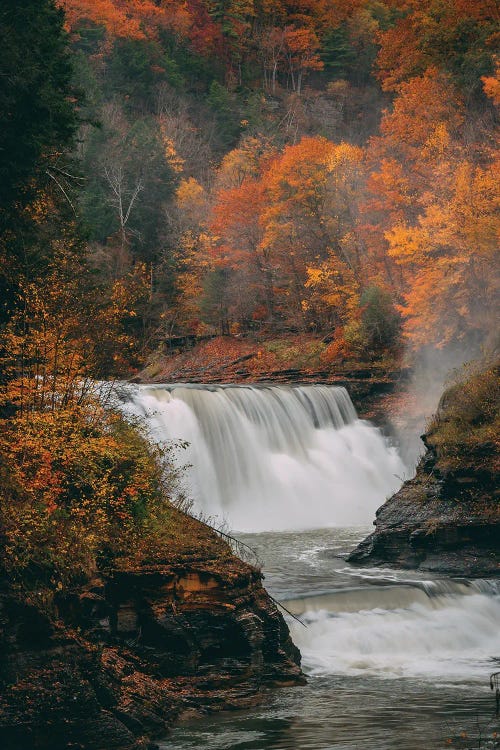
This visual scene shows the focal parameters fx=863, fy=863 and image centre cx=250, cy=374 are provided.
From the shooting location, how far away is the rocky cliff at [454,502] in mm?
17422

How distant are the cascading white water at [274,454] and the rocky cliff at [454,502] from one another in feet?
17.5

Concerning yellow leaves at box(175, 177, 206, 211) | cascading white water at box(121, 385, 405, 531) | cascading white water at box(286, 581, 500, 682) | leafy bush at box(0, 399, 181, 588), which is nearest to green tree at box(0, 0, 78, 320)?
leafy bush at box(0, 399, 181, 588)

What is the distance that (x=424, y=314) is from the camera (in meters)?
33.0

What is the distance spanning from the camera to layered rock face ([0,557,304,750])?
8914mm

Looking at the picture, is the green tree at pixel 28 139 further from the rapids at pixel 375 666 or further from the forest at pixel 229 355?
the rapids at pixel 375 666

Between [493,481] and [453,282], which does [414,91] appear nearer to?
[453,282]

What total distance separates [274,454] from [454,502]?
11.2 metres

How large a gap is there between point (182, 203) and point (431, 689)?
45.0 meters

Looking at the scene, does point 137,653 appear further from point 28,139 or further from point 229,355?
point 229,355

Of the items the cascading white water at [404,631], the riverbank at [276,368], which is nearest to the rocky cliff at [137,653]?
the cascading white water at [404,631]

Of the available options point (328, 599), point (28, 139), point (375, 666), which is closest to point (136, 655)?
point (375, 666)

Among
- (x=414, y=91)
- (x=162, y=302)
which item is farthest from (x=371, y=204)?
(x=162, y=302)

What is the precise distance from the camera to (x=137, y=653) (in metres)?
10.5

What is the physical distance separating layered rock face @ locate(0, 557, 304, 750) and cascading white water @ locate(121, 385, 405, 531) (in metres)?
13.5
